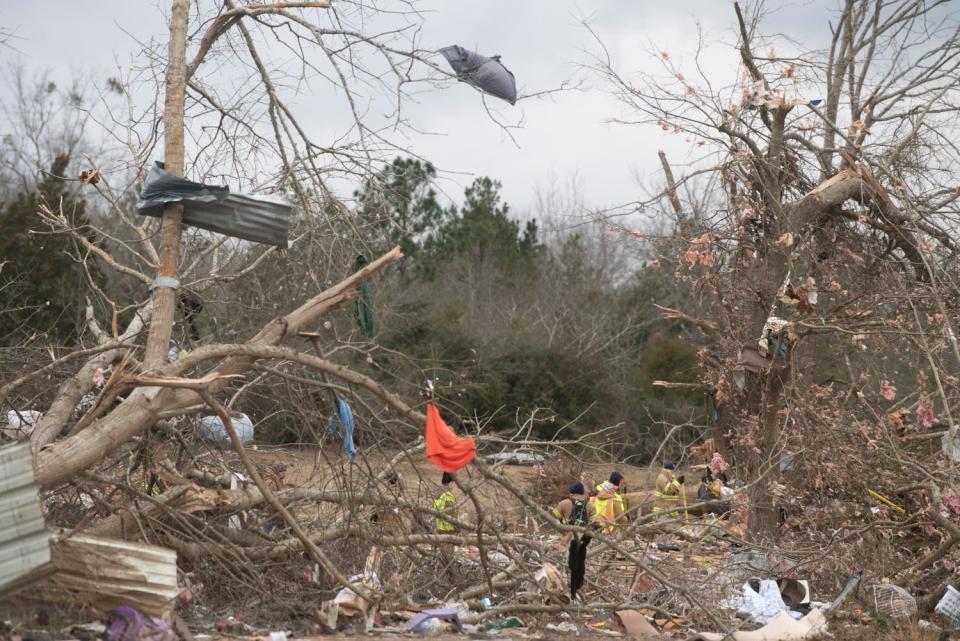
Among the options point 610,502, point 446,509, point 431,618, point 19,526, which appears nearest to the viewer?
point 19,526

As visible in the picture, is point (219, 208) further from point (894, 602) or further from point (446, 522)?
point (894, 602)

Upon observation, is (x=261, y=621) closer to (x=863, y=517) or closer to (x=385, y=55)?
(x=385, y=55)

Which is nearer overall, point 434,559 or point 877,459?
point 434,559

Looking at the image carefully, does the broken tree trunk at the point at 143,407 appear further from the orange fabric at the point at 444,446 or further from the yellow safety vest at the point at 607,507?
the yellow safety vest at the point at 607,507

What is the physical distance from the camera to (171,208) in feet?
17.9

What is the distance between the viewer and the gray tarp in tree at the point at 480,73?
608 centimetres

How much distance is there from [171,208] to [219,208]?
0.25 metres

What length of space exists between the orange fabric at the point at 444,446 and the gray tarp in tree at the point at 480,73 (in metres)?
1.98

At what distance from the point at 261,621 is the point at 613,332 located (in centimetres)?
2132

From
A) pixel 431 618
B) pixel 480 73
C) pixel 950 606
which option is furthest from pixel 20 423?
pixel 950 606

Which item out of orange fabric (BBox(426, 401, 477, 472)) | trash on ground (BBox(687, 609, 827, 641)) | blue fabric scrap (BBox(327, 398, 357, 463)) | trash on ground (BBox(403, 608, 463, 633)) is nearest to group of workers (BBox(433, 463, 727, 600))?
orange fabric (BBox(426, 401, 477, 472))

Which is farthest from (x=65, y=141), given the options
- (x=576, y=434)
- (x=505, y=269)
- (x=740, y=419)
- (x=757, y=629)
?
(x=757, y=629)

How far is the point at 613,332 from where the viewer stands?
2633 cm

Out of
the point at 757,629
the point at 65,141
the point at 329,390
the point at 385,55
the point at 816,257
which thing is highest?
the point at 65,141
